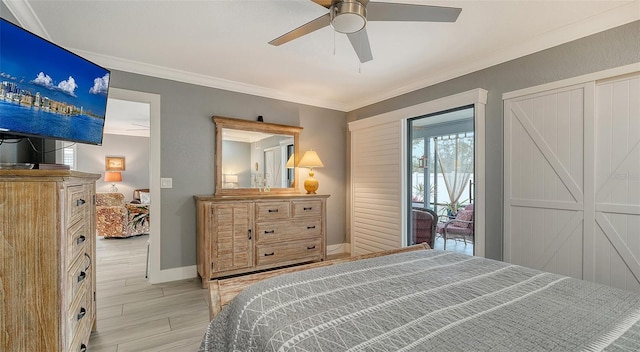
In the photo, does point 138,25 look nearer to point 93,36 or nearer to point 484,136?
point 93,36

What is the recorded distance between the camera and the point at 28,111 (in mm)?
1468

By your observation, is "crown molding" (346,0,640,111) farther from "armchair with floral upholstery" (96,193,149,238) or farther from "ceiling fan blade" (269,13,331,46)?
"armchair with floral upholstery" (96,193,149,238)

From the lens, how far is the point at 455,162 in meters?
4.86

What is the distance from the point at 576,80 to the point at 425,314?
2.46 meters

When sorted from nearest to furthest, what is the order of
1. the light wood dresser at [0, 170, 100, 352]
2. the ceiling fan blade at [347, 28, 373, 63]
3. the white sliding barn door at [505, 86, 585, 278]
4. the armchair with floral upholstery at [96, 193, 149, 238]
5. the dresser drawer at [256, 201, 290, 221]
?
the light wood dresser at [0, 170, 100, 352] → the ceiling fan blade at [347, 28, 373, 63] → the white sliding barn door at [505, 86, 585, 278] → the dresser drawer at [256, 201, 290, 221] → the armchair with floral upholstery at [96, 193, 149, 238]

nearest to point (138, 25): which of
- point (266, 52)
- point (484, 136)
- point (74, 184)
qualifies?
point (266, 52)

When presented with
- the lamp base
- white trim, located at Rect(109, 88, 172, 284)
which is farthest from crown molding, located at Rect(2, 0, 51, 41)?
the lamp base

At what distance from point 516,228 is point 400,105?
6.50 feet

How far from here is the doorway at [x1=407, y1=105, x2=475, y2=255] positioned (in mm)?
4496

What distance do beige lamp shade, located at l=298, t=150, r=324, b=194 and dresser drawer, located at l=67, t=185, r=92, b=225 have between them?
249 cm

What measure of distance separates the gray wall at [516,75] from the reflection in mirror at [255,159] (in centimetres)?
194

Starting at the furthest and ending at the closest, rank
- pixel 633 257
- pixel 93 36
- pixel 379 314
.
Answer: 1. pixel 93 36
2. pixel 633 257
3. pixel 379 314

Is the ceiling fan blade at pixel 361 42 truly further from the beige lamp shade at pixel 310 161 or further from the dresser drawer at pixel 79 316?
the dresser drawer at pixel 79 316

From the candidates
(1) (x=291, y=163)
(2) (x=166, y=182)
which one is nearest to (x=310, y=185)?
(1) (x=291, y=163)
